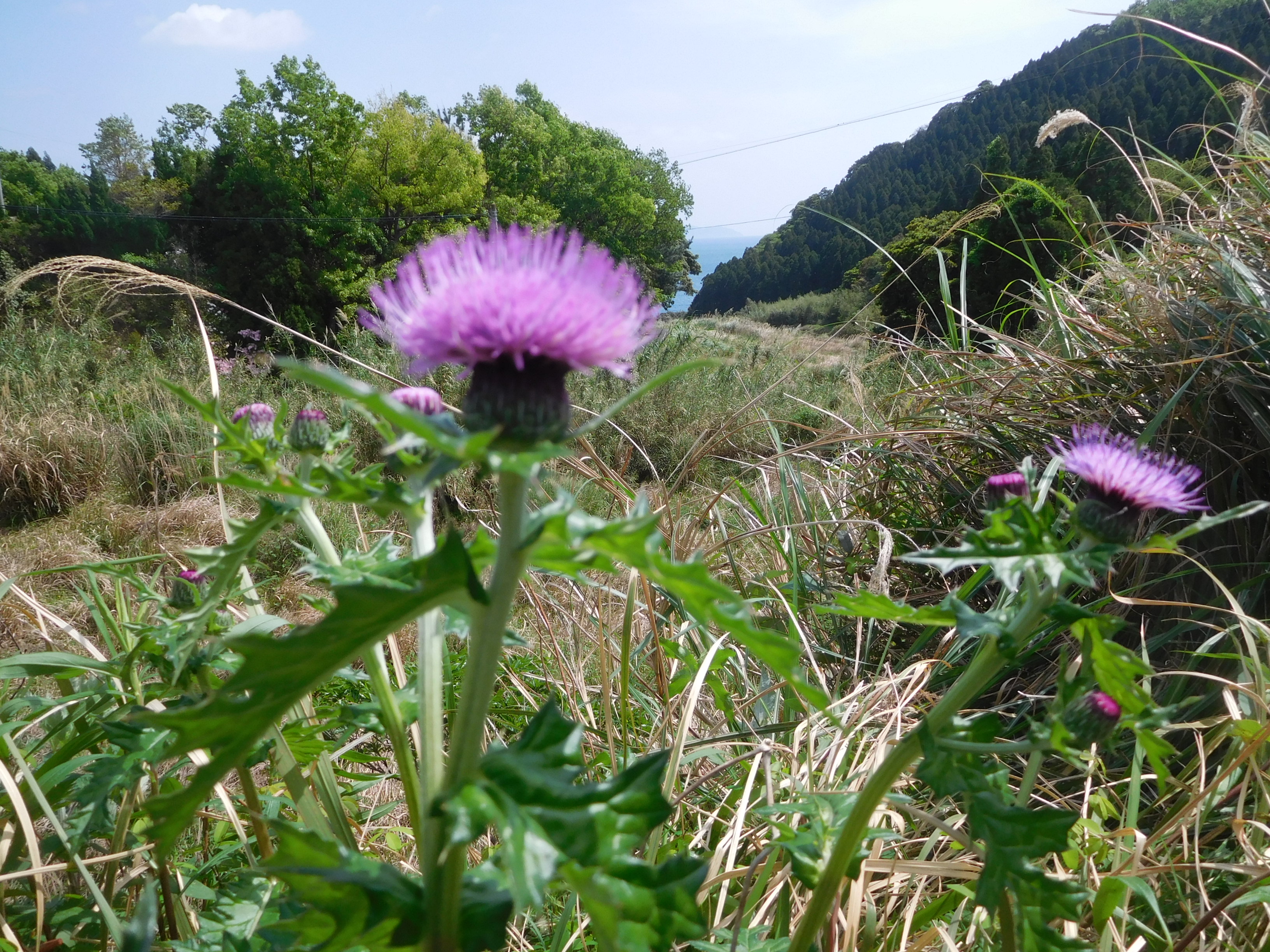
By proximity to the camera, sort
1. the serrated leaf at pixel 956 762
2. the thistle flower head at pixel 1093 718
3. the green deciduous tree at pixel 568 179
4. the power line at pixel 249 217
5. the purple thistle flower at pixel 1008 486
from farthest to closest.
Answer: the green deciduous tree at pixel 568 179 → the power line at pixel 249 217 → the purple thistle flower at pixel 1008 486 → the thistle flower head at pixel 1093 718 → the serrated leaf at pixel 956 762

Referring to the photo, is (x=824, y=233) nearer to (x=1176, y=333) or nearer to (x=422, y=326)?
(x=1176, y=333)

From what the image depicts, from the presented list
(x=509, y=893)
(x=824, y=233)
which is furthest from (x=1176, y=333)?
(x=824, y=233)

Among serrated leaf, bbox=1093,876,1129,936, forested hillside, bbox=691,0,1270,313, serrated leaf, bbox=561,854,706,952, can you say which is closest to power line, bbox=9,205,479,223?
forested hillside, bbox=691,0,1270,313

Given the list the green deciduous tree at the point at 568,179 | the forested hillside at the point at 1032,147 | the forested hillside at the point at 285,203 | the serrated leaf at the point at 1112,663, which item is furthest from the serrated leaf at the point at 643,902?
the green deciduous tree at the point at 568,179

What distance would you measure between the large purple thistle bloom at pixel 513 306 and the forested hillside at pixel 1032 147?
2532 mm

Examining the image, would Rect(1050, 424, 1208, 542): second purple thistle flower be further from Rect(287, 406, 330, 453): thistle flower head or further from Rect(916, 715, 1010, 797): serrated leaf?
Rect(287, 406, 330, 453): thistle flower head

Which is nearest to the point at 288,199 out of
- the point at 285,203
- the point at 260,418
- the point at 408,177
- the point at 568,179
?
the point at 285,203

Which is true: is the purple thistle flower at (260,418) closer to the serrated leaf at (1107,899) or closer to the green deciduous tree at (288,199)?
the serrated leaf at (1107,899)

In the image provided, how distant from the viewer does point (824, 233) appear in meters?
40.9

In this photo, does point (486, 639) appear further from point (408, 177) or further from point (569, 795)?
point (408, 177)

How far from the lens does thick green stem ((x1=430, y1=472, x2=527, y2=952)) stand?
28.6 inches

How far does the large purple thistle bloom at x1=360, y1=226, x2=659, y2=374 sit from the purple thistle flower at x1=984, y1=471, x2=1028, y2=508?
87 centimetres

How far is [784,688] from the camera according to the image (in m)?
2.28

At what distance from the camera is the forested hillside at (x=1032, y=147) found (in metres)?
11.5
